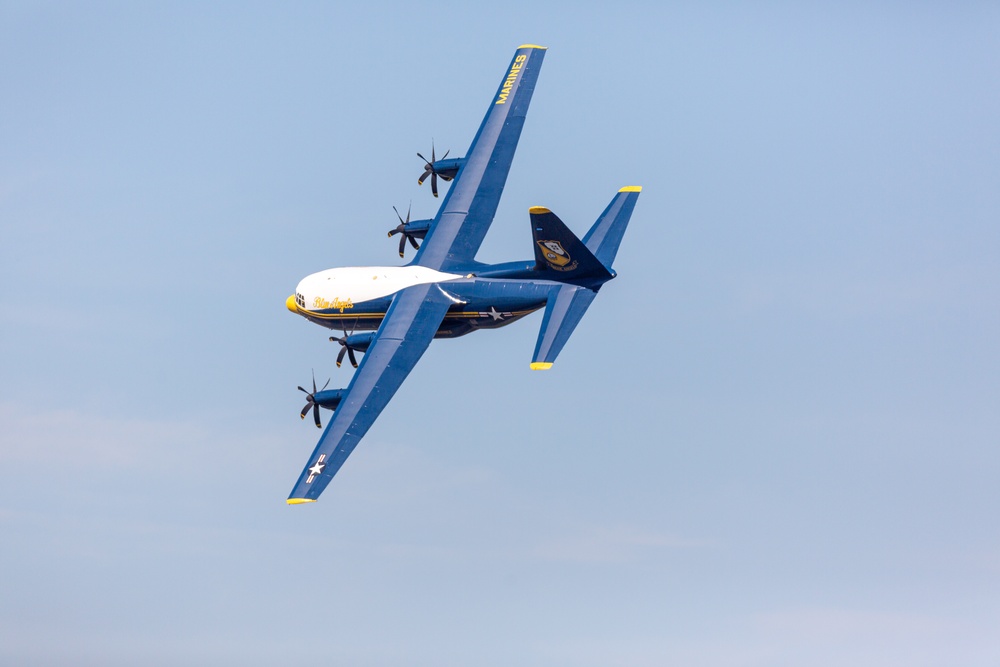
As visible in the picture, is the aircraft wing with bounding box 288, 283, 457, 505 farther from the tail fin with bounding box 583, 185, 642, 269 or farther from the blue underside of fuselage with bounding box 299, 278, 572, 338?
the tail fin with bounding box 583, 185, 642, 269

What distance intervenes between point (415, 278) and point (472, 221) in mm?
6098

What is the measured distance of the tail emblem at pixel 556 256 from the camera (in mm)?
100062

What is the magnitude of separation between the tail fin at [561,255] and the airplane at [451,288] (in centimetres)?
6

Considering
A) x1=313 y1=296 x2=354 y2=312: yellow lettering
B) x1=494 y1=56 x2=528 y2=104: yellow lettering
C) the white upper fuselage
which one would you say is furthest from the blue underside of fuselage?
x1=494 y1=56 x2=528 y2=104: yellow lettering

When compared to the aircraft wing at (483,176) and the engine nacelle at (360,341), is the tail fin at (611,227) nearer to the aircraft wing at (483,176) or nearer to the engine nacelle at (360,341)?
the aircraft wing at (483,176)

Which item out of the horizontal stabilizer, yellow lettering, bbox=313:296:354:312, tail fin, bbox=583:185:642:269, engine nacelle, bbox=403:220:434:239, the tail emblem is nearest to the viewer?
the horizontal stabilizer

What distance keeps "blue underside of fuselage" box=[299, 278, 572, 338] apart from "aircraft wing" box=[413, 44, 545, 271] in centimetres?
317

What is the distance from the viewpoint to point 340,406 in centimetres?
9925

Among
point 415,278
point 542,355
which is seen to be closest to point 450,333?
point 415,278

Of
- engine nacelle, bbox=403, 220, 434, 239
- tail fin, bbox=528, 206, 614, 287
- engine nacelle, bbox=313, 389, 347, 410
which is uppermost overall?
engine nacelle, bbox=403, 220, 434, 239

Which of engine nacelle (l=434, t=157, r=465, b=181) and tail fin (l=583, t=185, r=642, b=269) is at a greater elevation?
engine nacelle (l=434, t=157, r=465, b=181)

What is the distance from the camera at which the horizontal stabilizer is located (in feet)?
317

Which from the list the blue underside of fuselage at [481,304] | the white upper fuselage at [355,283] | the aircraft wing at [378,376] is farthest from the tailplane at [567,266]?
the white upper fuselage at [355,283]

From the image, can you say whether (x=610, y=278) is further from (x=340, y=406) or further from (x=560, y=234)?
(x=340, y=406)
